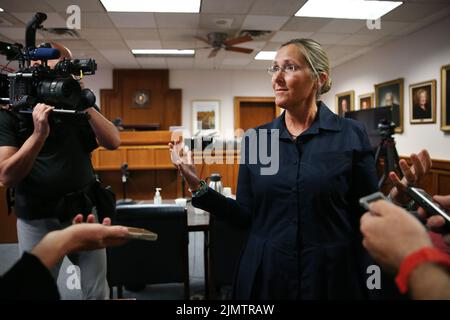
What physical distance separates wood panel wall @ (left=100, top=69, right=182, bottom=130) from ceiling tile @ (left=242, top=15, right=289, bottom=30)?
2655 millimetres

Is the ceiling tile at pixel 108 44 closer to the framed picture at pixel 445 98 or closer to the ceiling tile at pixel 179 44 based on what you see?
the ceiling tile at pixel 179 44

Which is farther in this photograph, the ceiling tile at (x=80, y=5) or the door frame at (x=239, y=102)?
the door frame at (x=239, y=102)

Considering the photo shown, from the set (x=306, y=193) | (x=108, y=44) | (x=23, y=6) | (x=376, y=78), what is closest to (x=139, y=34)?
(x=108, y=44)

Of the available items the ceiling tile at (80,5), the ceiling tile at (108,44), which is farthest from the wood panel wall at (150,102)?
the ceiling tile at (80,5)

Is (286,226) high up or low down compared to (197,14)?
down

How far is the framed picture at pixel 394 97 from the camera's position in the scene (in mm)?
3732

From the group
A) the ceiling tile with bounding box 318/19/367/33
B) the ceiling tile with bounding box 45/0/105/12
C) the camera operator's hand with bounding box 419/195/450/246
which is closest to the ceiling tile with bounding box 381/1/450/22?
the ceiling tile with bounding box 318/19/367/33

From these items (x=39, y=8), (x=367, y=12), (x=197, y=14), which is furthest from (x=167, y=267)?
(x=367, y=12)

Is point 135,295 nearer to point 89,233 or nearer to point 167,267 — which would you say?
point 167,267

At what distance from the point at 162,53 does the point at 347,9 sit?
2.67m

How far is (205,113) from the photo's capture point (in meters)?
6.02

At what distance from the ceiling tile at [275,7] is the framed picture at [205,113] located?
9.85ft

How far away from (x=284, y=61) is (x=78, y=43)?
3827 millimetres

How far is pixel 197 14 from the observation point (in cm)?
312
